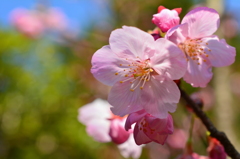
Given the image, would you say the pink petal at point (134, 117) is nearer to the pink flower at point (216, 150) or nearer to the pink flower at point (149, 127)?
the pink flower at point (149, 127)

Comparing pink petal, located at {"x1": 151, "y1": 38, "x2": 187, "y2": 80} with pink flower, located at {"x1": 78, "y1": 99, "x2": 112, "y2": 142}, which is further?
pink flower, located at {"x1": 78, "y1": 99, "x2": 112, "y2": 142}

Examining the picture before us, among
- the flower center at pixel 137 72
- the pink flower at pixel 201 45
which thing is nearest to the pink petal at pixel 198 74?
the pink flower at pixel 201 45

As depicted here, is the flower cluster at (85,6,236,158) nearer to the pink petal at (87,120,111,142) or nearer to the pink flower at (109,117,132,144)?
the pink flower at (109,117,132,144)

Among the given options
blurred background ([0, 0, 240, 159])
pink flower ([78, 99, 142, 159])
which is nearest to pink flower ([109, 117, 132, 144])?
pink flower ([78, 99, 142, 159])

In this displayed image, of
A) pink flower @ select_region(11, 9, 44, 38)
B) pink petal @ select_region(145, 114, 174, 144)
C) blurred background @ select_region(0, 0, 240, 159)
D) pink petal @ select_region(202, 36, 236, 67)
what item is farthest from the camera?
pink flower @ select_region(11, 9, 44, 38)

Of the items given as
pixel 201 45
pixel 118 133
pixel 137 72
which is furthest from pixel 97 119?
pixel 201 45

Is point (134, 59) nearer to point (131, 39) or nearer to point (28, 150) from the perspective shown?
point (131, 39)

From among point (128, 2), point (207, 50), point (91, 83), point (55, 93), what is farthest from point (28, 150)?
point (207, 50)
